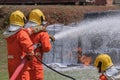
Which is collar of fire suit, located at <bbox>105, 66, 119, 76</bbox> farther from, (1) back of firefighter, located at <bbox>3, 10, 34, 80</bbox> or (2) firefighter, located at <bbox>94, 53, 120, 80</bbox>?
(1) back of firefighter, located at <bbox>3, 10, 34, 80</bbox>

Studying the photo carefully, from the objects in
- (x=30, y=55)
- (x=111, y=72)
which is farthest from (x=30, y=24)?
(x=111, y=72)

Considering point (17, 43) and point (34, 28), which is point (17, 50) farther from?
point (34, 28)

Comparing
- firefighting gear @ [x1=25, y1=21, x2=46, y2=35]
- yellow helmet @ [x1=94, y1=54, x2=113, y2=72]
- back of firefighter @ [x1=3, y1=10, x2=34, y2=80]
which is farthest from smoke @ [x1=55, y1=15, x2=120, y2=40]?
yellow helmet @ [x1=94, y1=54, x2=113, y2=72]

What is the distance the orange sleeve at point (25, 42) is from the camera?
33.8 feet

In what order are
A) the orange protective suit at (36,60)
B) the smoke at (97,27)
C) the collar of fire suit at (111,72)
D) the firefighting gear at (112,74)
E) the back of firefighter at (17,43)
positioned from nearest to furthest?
the firefighting gear at (112,74) < the collar of fire suit at (111,72) < the back of firefighter at (17,43) < the orange protective suit at (36,60) < the smoke at (97,27)

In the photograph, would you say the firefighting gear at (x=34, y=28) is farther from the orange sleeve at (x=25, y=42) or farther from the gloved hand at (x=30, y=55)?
the gloved hand at (x=30, y=55)

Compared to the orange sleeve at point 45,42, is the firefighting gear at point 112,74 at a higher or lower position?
lower

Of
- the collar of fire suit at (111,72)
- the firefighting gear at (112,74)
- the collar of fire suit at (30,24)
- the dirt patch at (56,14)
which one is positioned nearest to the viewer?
the firefighting gear at (112,74)

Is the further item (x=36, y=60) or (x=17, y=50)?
(x=36, y=60)

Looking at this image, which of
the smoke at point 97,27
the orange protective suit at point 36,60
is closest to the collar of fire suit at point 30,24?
the orange protective suit at point 36,60

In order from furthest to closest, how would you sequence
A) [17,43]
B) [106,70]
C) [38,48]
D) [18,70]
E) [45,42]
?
[38,48], [45,42], [17,43], [18,70], [106,70]

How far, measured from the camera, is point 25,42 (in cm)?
1034

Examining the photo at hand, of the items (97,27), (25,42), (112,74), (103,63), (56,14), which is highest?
(25,42)

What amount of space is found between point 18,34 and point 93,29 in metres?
6.59
